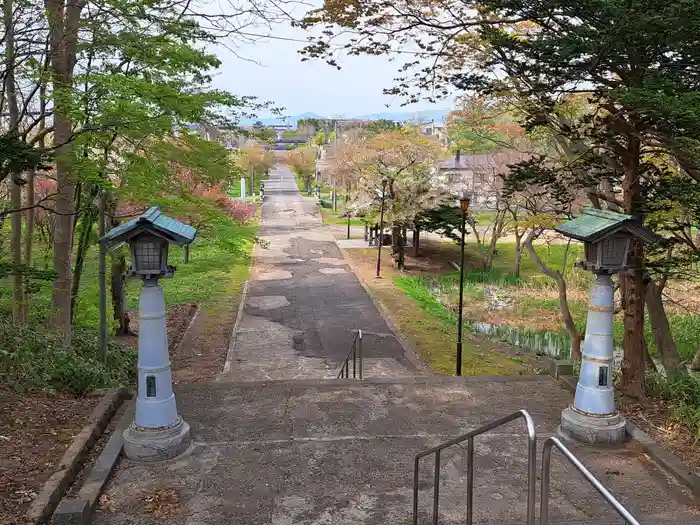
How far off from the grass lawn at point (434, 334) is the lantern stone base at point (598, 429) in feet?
Result: 24.0

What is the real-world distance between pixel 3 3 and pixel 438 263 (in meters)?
24.6

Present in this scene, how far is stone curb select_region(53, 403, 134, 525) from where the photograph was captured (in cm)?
459

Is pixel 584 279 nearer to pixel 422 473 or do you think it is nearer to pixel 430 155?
pixel 430 155

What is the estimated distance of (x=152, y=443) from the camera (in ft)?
19.5

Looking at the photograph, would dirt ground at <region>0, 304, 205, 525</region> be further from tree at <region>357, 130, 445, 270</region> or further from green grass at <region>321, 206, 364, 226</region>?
green grass at <region>321, 206, 364, 226</region>

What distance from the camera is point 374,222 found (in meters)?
29.2

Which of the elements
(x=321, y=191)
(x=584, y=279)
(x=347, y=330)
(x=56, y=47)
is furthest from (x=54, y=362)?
(x=321, y=191)

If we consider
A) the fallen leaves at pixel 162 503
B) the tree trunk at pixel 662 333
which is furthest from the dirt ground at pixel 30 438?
the tree trunk at pixel 662 333

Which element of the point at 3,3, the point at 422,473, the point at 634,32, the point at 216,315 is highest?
the point at 3,3

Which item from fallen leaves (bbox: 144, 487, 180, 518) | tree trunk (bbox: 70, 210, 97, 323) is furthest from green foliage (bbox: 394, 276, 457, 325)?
fallen leaves (bbox: 144, 487, 180, 518)

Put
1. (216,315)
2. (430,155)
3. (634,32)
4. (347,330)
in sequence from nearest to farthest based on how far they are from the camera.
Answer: (634,32)
(347,330)
(216,315)
(430,155)

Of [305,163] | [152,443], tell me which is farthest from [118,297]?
[305,163]

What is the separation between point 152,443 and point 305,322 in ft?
41.3

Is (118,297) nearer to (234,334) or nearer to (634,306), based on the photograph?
(234,334)
